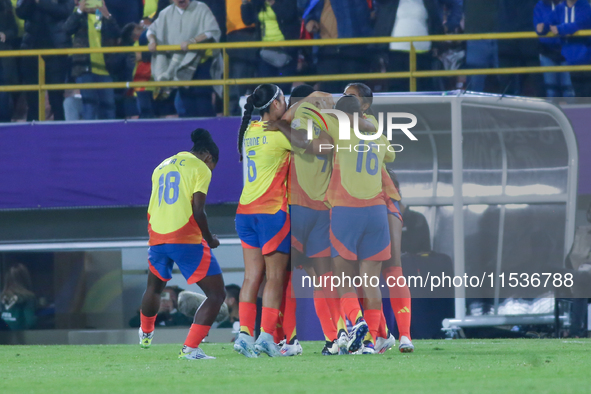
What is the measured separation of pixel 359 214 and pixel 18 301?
653 cm

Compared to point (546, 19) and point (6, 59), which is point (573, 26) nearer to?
point (546, 19)

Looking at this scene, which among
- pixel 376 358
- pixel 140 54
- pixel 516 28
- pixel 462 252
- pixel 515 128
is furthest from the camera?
pixel 140 54

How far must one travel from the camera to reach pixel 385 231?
616cm

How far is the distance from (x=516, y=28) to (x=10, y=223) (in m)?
6.71

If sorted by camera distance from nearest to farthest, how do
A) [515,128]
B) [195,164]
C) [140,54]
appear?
[195,164], [515,128], [140,54]

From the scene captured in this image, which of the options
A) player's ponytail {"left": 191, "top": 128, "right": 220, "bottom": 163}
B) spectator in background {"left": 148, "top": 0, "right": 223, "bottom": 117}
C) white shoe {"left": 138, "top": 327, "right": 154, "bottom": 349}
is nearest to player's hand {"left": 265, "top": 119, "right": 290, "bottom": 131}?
player's ponytail {"left": 191, "top": 128, "right": 220, "bottom": 163}

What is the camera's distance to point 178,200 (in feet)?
20.4

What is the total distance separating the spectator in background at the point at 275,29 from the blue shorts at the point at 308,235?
4.52 m

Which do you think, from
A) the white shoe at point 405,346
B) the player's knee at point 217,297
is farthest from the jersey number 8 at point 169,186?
the white shoe at point 405,346

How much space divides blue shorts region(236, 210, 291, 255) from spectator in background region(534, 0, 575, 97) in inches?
200

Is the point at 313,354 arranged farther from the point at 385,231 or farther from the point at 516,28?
the point at 516,28

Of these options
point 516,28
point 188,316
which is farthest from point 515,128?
point 188,316

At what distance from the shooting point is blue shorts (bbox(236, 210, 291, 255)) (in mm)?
5953

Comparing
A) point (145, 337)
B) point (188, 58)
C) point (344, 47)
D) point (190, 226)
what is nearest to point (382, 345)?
point (190, 226)
